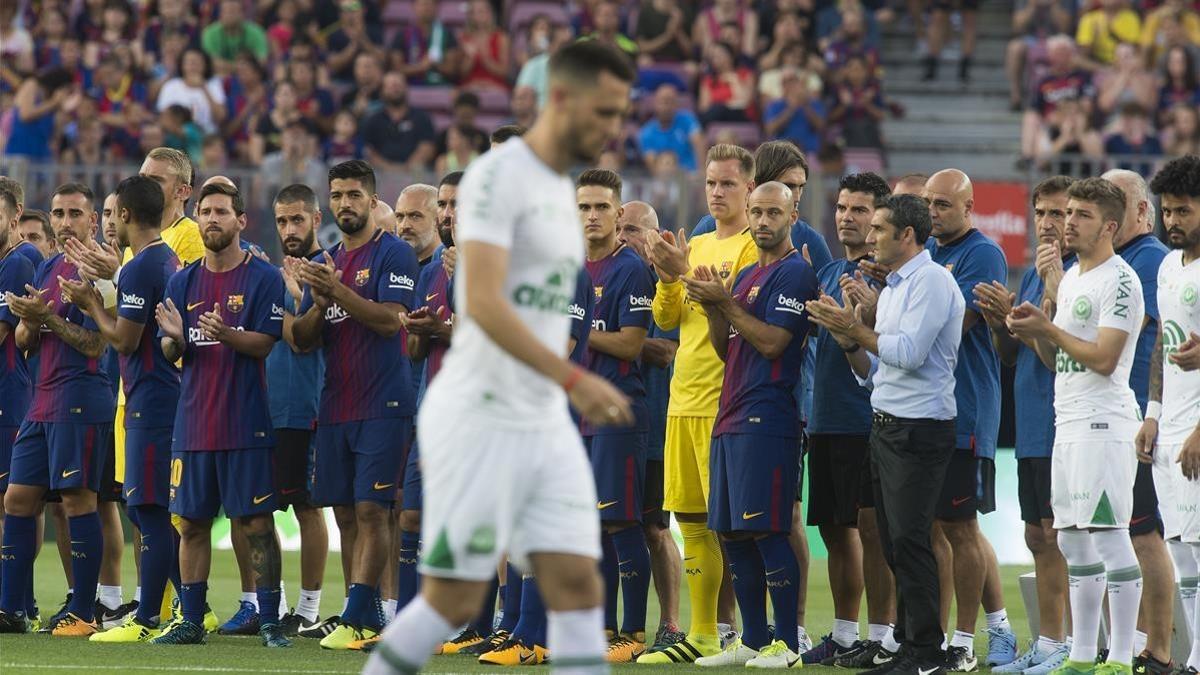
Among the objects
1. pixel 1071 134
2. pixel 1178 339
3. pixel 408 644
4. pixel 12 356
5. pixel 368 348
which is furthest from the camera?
pixel 1071 134

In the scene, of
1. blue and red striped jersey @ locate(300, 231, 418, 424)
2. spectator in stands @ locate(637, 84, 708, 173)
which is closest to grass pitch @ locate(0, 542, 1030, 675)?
blue and red striped jersey @ locate(300, 231, 418, 424)

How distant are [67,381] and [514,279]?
5331 mm

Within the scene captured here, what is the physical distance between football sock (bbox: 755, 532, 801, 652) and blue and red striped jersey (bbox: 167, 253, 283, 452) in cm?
280

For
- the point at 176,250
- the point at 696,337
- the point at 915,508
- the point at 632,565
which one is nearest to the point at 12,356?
the point at 176,250

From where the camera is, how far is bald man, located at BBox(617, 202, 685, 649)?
10.2m

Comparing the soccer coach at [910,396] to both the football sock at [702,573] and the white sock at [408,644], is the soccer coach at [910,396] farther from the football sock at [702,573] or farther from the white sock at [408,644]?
the white sock at [408,644]

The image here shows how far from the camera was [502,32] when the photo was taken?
22.9 meters

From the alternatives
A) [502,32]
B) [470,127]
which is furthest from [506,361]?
[502,32]

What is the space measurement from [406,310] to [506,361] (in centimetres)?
434

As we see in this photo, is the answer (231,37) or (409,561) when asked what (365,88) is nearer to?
(231,37)

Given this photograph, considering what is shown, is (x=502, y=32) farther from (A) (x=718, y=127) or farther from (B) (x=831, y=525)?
(B) (x=831, y=525)

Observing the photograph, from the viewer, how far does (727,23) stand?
72.6 feet

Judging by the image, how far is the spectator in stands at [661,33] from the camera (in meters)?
22.3

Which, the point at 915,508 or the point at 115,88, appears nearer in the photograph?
the point at 915,508
